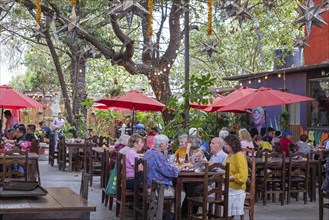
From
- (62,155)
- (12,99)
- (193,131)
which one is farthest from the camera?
(62,155)

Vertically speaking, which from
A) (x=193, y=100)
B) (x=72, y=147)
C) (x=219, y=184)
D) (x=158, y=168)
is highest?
(x=193, y=100)

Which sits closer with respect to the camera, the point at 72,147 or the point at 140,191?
the point at 140,191

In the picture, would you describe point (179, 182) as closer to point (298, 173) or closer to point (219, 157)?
point (219, 157)

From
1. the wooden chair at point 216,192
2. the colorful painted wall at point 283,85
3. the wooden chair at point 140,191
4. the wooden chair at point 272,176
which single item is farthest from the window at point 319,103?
the wooden chair at point 216,192

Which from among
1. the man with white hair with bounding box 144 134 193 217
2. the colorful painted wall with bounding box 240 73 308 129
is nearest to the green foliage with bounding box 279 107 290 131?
the colorful painted wall with bounding box 240 73 308 129

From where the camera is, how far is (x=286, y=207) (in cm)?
1161

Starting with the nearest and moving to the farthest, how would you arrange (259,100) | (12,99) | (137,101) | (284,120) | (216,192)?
(216,192)
(12,99)
(259,100)
(137,101)
(284,120)

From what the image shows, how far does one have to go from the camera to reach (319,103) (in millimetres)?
18656

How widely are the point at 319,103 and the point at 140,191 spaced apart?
10596mm

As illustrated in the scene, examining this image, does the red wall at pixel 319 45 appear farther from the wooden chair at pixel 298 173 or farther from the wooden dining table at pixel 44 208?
the wooden dining table at pixel 44 208

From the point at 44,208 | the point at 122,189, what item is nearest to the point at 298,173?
the point at 122,189

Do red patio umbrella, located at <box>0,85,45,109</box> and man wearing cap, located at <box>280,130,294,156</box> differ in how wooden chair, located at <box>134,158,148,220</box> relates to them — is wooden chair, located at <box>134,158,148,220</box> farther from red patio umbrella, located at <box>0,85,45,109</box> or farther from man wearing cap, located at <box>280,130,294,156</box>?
man wearing cap, located at <box>280,130,294,156</box>

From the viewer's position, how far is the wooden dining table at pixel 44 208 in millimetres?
5156

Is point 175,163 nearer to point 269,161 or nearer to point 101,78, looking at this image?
point 269,161
